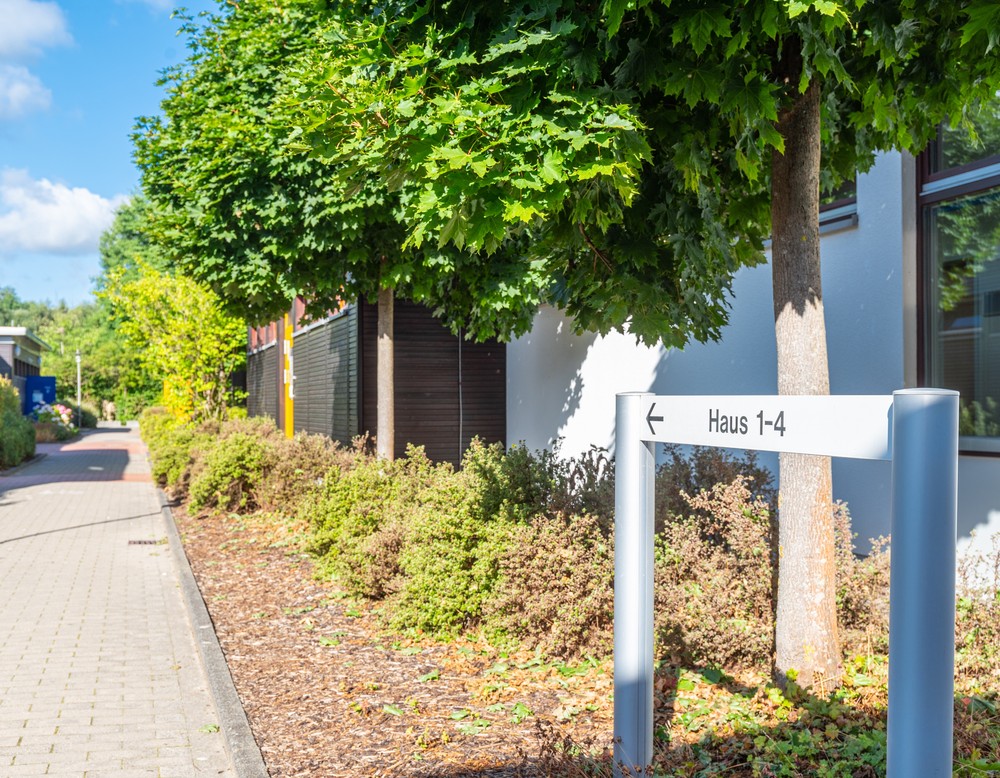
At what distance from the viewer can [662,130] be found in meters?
4.17

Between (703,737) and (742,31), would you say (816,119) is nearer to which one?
(742,31)

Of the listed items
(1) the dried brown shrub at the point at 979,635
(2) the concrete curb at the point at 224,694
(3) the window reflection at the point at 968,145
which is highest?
(3) the window reflection at the point at 968,145

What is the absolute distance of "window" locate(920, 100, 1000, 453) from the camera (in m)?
6.14

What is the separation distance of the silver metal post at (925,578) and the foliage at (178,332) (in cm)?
2212

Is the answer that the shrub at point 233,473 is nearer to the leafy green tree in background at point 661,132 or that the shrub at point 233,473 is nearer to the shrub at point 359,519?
the shrub at point 359,519

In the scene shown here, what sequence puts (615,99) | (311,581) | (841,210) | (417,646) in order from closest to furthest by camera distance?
(615,99) → (417,646) → (841,210) → (311,581)

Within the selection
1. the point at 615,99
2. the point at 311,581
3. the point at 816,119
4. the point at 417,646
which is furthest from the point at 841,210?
the point at 311,581

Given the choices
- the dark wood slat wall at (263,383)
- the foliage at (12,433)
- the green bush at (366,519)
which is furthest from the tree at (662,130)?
the foliage at (12,433)

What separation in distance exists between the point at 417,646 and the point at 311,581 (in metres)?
2.58

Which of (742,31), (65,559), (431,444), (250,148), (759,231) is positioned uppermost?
(250,148)

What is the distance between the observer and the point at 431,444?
46.4 ft

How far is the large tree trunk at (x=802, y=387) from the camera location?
4328 mm

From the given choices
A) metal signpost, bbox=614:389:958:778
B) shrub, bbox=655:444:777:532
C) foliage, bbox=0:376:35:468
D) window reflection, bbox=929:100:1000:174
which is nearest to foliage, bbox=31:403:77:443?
foliage, bbox=0:376:35:468

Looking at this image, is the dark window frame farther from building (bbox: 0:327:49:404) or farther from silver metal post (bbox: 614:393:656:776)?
building (bbox: 0:327:49:404)
